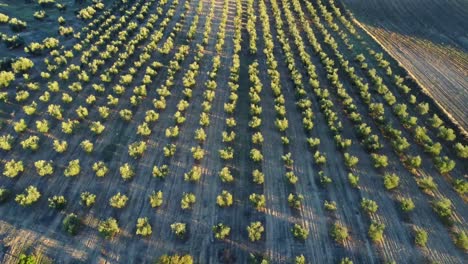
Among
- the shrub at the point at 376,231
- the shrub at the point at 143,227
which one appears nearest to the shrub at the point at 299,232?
the shrub at the point at 376,231

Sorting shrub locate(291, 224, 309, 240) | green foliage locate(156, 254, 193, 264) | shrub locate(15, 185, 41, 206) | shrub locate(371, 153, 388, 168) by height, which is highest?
shrub locate(371, 153, 388, 168)

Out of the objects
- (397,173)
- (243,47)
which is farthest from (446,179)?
(243,47)

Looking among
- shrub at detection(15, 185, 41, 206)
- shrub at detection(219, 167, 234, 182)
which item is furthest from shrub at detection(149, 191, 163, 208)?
shrub at detection(15, 185, 41, 206)

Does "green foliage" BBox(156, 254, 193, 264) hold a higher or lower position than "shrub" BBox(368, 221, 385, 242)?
lower

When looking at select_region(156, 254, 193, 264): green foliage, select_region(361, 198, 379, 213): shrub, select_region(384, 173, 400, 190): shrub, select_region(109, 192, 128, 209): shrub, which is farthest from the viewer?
select_region(384, 173, 400, 190): shrub

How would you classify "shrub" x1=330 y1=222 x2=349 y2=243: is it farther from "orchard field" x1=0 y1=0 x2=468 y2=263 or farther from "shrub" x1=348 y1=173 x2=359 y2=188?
"shrub" x1=348 y1=173 x2=359 y2=188

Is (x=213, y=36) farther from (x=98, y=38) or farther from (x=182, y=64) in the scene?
(x=98, y=38)

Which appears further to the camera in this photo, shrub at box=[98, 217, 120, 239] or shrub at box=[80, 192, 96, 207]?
shrub at box=[80, 192, 96, 207]
